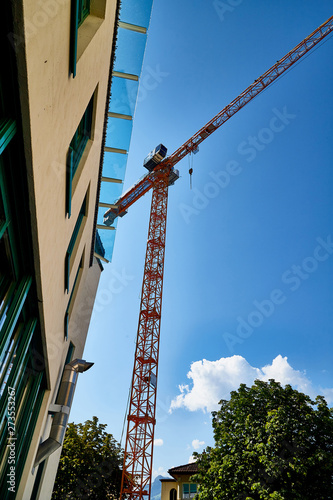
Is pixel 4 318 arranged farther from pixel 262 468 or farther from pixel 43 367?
pixel 262 468

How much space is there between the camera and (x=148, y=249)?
107 ft

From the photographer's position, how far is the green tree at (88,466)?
18.4 m

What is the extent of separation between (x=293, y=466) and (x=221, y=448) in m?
4.23

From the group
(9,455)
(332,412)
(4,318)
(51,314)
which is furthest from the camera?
(332,412)

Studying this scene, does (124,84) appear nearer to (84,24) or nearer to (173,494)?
(84,24)

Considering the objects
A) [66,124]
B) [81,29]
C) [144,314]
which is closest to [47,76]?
[66,124]

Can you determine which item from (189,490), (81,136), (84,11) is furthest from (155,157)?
(189,490)

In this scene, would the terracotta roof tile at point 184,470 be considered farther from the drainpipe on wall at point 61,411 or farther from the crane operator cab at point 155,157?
the crane operator cab at point 155,157

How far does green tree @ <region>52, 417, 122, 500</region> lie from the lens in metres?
18.4

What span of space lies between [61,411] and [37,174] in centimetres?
557

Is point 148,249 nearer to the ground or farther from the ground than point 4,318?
farther from the ground

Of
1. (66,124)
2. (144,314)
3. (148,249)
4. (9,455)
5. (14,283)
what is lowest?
(9,455)

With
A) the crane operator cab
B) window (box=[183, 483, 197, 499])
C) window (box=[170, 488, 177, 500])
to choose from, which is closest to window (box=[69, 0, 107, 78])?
the crane operator cab

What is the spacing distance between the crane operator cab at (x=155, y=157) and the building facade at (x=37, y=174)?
86.7 feet
